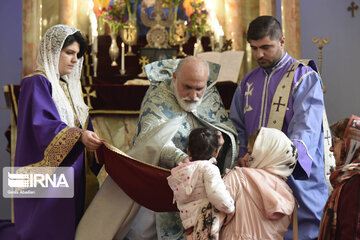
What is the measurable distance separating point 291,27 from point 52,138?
477 cm

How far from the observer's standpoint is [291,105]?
Result: 16.3ft

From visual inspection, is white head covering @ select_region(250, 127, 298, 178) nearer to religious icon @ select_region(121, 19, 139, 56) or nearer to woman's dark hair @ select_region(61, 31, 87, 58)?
woman's dark hair @ select_region(61, 31, 87, 58)

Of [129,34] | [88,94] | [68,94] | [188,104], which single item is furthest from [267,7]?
[68,94]

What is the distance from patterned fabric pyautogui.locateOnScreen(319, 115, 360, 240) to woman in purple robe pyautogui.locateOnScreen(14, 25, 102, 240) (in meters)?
1.74

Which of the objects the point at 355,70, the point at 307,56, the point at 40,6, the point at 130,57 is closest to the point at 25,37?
the point at 40,6

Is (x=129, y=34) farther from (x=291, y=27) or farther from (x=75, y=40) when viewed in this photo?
(x=75, y=40)

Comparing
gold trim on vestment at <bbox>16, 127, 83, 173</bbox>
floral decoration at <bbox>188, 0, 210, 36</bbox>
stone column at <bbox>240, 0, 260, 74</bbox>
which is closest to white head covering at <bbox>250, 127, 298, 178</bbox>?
gold trim on vestment at <bbox>16, 127, 83, 173</bbox>

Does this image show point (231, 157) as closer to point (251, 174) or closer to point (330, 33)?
point (251, 174)

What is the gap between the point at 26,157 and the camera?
16.0 ft

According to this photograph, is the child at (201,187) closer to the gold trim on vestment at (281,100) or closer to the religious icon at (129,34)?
Answer: the gold trim on vestment at (281,100)

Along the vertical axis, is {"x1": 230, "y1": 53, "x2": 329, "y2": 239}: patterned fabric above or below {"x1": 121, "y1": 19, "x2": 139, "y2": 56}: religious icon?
below

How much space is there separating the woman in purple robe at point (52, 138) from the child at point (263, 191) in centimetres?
121

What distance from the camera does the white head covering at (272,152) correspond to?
12.8 ft

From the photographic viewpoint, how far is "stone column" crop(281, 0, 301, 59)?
856 centimetres
